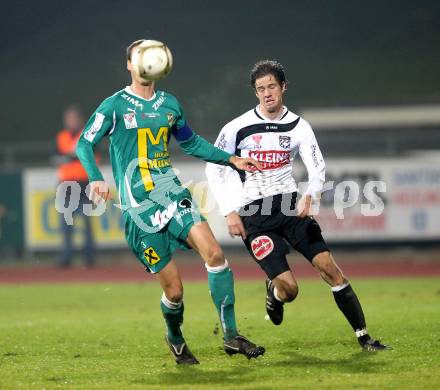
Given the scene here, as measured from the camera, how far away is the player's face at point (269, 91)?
800cm

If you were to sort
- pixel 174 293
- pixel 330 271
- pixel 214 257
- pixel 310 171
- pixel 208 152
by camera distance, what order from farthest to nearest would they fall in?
pixel 310 171 → pixel 330 271 → pixel 208 152 → pixel 174 293 → pixel 214 257

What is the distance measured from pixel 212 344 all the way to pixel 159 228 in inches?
70.0

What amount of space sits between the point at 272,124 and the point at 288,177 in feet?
1.55

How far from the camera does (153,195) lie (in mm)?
7234

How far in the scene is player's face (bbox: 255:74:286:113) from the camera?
7996 millimetres

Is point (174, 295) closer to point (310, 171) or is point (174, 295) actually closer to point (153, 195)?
point (153, 195)

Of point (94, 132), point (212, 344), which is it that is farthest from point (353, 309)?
point (94, 132)

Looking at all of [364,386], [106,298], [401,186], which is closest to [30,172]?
[106,298]

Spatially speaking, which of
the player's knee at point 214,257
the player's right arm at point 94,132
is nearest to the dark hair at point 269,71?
the player's right arm at point 94,132

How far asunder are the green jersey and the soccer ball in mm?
259

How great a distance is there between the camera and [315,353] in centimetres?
781

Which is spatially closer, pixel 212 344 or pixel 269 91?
pixel 269 91

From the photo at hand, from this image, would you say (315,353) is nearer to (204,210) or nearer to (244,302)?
(244,302)

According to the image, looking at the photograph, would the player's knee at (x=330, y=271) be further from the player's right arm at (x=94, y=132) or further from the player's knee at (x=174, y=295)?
the player's right arm at (x=94, y=132)
